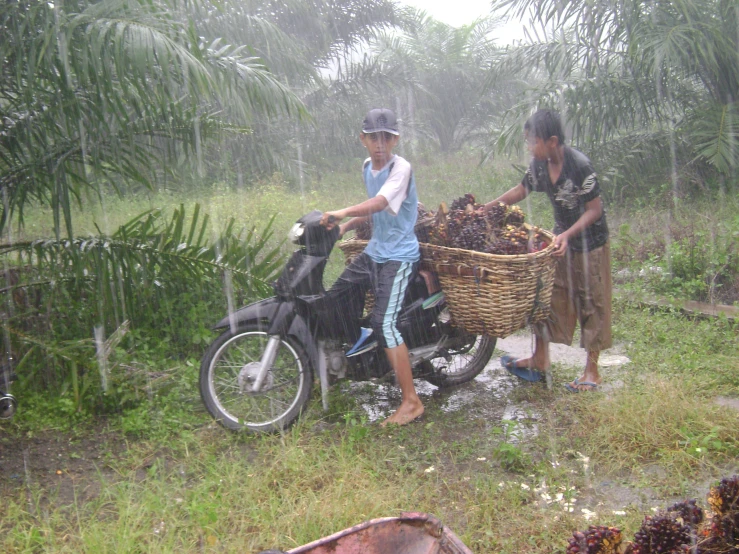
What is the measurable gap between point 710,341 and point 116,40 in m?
4.66

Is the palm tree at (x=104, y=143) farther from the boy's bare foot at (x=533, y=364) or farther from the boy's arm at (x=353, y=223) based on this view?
the boy's bare foot at (x=533, y=364)

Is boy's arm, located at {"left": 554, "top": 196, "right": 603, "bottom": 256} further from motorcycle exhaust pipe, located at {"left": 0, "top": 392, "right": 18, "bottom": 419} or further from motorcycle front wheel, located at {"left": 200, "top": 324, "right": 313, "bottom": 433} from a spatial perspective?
motorcycle exhaust pipe, located at {"left": 0, "top": 392, "right": 18, "bottom": 419}

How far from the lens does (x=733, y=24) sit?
9227 millimetres

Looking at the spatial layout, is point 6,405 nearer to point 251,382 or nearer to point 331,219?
point 251,382

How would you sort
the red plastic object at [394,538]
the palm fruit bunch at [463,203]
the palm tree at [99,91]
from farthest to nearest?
the palm fruit bunch at [463,203] → the palm tree at [99,91] → the red plastic object at [394,538]

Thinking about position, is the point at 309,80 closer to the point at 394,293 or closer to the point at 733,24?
the point at 733,24

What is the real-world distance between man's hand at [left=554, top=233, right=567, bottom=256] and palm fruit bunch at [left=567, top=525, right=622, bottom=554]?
2.59 metres

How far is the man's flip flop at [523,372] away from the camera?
5.27 metres

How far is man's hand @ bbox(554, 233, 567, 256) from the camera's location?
4.50m

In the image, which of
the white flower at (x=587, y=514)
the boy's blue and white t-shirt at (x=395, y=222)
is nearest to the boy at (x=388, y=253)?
the boy's blue and white t-shirt at (x=395, y=222)

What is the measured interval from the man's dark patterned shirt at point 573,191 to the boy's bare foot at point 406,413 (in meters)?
1.47

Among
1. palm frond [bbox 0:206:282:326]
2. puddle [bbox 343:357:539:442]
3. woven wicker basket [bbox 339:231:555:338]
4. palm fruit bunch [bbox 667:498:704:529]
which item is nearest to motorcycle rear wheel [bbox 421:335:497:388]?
puddle [bbox 343:357:539:442]

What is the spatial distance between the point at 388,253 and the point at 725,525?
2.70m

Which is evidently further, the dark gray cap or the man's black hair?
the man's black hair
